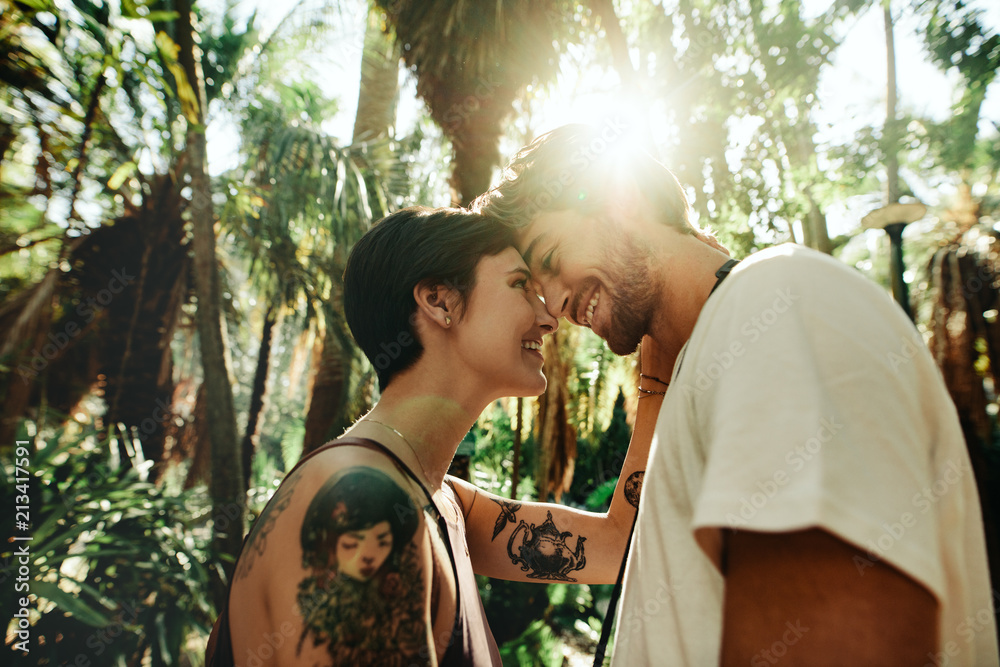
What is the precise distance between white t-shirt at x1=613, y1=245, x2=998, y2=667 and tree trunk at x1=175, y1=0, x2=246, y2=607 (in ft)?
15.2

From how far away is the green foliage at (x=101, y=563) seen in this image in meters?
4.01

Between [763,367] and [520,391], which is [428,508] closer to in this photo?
[520,391]

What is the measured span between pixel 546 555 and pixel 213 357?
3.89 meters

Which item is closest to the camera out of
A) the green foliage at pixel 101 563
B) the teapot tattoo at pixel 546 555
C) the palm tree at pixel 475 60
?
the teapot tattoo at pixel 546 555

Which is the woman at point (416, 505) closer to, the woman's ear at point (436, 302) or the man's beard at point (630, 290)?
the woman's ear at point (436, 302)

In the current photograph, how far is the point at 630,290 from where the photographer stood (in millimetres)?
1741

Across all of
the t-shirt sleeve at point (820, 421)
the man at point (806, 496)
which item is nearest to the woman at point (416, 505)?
the man at point (806, 496)

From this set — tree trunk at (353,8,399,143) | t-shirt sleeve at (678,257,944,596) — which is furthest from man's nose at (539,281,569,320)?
tree trunk at (353,8,399,143)

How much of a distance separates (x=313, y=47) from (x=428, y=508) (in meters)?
10.2

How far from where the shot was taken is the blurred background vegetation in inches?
173

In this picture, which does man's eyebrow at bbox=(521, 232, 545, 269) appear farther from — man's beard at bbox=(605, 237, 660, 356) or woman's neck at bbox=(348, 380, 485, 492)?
woman's neck at bbox=(348, 380, 485, 492)

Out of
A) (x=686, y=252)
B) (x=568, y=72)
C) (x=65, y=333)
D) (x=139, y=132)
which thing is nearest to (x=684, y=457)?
(x=686, y=252)

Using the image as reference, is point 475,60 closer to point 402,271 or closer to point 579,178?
point 579,178

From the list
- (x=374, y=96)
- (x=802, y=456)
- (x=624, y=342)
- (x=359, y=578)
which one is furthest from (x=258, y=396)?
(x=802, y=456)
